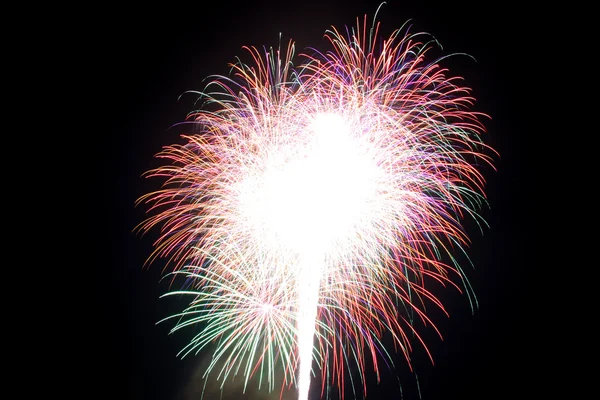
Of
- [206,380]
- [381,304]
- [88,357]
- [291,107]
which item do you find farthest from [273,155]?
[88,357]

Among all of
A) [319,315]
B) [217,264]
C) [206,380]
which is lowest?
[206,380]

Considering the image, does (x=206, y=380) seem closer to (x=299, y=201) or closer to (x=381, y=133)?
(x=299, y=201)

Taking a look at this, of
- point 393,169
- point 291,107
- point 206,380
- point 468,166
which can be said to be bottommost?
point 206,380

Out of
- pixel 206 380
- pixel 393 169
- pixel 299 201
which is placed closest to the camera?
pixel 393 169

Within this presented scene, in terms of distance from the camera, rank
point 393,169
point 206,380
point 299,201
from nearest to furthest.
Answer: point 393,169, point 299,201, point 206,380

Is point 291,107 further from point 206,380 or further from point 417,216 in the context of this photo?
point 206,380

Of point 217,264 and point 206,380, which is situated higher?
point 217,264

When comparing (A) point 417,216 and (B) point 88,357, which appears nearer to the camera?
(A) point 417,216

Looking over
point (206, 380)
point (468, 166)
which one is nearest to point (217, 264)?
point (206, 380)

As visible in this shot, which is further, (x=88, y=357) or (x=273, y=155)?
(x=88, y=357)
